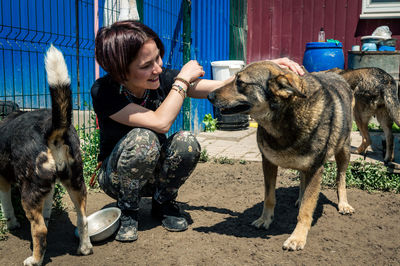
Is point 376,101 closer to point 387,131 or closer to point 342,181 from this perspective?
point 387,131

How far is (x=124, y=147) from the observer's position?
8.67ft

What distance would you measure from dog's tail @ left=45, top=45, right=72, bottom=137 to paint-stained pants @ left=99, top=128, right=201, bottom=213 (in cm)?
59

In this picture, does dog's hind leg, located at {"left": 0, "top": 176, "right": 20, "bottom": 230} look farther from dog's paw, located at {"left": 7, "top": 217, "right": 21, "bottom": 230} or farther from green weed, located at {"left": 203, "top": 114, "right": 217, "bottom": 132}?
green weed, located at {"left": 203, "top": 114, "right": 217, "bottom": 132}

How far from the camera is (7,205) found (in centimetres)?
274

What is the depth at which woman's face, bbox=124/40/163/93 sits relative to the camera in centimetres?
262

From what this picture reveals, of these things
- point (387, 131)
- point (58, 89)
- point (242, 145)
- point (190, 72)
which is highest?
point (190, 72)

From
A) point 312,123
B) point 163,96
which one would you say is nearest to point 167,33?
point 163,96

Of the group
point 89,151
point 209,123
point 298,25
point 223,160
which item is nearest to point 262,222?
point 223,160

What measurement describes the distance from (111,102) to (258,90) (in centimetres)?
108

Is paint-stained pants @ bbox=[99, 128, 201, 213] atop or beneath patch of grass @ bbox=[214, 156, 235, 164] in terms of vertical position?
atop

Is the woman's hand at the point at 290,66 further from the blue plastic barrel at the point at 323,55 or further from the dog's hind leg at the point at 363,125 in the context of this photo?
the blue plastic barrel at the point at 323,55

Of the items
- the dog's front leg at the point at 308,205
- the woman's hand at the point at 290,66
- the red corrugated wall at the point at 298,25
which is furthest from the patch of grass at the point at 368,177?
the red corrugated wall at the point at 298,25

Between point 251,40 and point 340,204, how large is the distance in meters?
7.23

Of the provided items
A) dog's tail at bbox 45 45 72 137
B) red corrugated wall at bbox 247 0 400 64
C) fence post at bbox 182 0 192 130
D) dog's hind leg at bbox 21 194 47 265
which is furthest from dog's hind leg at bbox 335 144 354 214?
red corrugated wall at bbox 247 0 400 64
